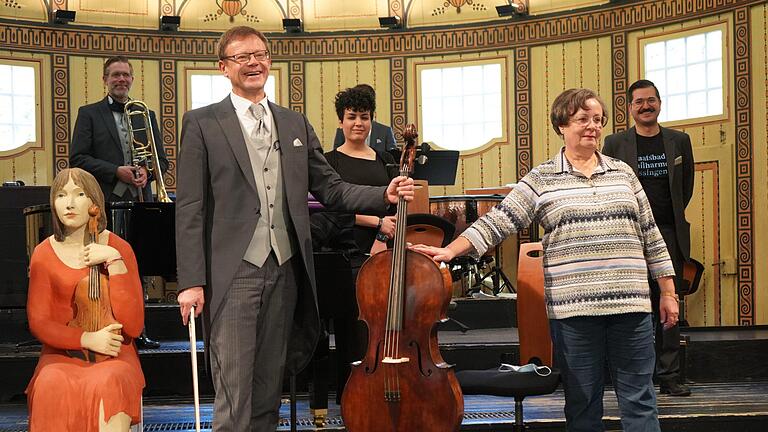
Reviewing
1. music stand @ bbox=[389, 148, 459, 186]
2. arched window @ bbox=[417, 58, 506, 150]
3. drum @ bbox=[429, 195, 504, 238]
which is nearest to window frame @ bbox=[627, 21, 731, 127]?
arched window @ bbox=[417, 58, 506, 150]

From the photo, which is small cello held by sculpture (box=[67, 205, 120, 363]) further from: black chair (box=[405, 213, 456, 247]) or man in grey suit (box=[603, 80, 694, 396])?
man in grey suit (box=[603, 80, 694, 396])

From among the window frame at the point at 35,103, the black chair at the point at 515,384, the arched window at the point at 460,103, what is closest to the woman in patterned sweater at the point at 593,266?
the black chair at the point at 515,384

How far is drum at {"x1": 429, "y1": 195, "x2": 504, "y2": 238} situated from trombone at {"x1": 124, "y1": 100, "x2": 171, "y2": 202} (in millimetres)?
2737

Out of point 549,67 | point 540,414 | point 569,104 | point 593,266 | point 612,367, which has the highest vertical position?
point 549,67

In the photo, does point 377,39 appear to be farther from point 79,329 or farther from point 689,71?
point 79,329

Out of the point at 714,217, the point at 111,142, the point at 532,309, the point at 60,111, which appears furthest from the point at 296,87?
the point at 532,309

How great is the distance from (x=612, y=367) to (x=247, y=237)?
1.44 metres

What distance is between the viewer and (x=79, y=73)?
9.87 m

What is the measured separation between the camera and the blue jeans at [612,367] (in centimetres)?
334

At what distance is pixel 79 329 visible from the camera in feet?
11.2

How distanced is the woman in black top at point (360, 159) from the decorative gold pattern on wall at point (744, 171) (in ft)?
17.0

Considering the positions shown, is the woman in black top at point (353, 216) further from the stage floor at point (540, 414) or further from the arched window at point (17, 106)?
the arched window at point (17, 106)

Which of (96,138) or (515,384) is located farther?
(96,138)

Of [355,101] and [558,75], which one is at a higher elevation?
[558,75]
